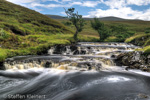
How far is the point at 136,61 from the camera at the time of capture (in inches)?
699

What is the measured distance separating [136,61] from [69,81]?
10.3 m

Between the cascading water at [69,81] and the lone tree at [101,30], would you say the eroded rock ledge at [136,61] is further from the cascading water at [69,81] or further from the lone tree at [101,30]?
the lone tree at [101,30]

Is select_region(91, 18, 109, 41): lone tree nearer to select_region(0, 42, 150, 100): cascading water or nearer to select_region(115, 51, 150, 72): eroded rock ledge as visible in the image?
select_region(115, 51, 150, 72): eroded rock ledge

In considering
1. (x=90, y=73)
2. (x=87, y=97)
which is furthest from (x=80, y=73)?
(x=87, y=97)

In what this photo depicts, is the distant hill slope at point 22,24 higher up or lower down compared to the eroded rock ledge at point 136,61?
higher up

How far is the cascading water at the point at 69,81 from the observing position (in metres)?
10.2

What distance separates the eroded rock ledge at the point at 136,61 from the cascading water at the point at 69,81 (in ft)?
3.53

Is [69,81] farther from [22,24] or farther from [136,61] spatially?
[22,24]

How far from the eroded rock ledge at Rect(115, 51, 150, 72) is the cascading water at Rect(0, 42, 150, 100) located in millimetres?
1077

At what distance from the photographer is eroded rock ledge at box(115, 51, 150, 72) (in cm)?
1668

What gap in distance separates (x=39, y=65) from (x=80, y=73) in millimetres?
6756

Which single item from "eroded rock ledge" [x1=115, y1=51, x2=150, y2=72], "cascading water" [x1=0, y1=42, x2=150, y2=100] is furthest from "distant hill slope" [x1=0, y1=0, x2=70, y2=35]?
"eroded rock ledge" [x1=115, y1=51, x2=150, y2=72]

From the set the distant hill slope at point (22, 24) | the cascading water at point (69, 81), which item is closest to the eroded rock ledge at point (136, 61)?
the cascading water at point (69, 81)

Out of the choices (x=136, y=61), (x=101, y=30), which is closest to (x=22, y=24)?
(x=101, y=30)
